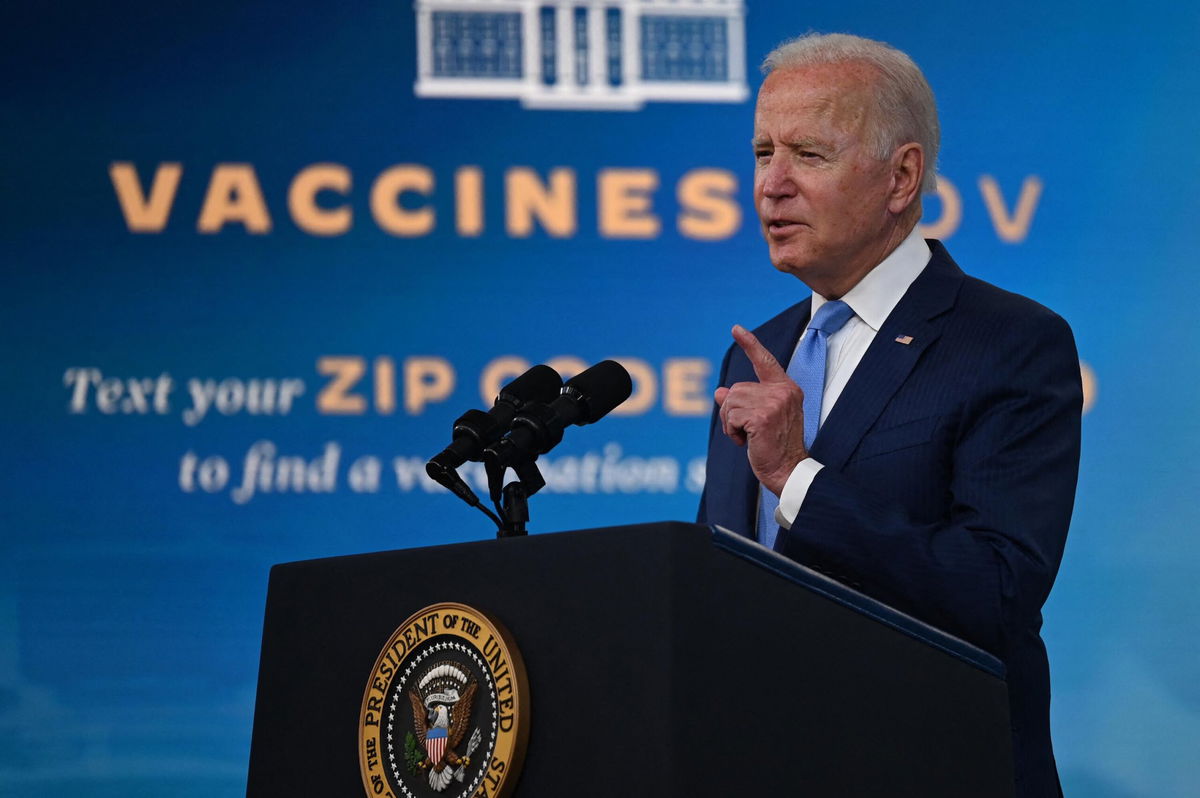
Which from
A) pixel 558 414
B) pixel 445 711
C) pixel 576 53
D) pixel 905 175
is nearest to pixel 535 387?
pixel 558 414

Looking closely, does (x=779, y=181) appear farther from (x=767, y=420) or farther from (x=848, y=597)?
(x=848, y=597)

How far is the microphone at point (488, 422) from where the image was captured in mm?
1481

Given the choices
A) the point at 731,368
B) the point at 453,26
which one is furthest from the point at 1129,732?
the point at 453,26

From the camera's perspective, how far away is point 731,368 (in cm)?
227

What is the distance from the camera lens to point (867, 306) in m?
1.94

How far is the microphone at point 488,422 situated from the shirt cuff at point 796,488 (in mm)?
300

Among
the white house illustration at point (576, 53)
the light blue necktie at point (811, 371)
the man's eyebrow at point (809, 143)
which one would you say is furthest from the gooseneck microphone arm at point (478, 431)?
the white house illustration at point (576, 53)

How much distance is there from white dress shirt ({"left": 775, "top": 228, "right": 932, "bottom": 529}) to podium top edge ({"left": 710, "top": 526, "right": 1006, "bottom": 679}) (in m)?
0.55

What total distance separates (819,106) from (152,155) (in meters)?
2.36

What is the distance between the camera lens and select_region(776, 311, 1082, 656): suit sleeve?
1.55 meters

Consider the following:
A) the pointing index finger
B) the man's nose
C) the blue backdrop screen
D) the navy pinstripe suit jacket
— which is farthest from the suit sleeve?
the blue backdrop screen

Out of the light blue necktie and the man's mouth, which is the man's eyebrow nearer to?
the man's mouth

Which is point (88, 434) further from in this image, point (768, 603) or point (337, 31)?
point (768, 603)

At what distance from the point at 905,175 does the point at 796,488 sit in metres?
0.62
